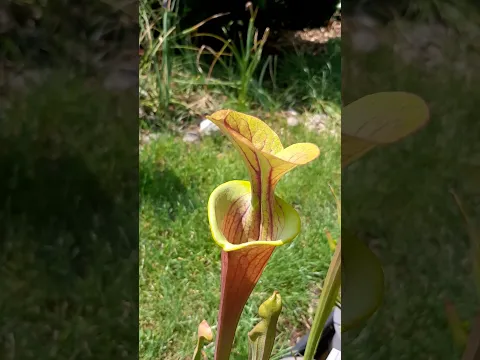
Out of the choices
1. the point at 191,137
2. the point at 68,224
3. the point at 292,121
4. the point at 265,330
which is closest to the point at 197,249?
the point at 191,137

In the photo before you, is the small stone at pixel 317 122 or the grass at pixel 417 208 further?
the small stone at pixel 317 122

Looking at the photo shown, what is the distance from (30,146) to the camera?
595 millimetres

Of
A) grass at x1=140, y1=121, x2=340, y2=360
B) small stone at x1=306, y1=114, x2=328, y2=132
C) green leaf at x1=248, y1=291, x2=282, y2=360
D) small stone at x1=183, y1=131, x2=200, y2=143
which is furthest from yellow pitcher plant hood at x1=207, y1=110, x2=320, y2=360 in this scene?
small stone at x1=306, y1=114, x2=328, y2=132

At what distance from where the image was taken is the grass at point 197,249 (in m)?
1.62

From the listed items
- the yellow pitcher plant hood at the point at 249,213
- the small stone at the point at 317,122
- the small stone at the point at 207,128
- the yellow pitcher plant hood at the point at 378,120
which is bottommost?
the small stone at the point at 317,122

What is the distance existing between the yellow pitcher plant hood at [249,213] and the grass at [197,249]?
78 cm

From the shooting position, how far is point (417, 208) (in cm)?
65

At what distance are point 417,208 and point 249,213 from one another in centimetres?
18

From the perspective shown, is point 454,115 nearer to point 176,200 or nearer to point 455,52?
point 455,52

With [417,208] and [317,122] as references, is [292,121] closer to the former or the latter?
[317,122]

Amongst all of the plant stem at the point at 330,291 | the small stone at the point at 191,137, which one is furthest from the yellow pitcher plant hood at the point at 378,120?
the small stone at the point at 191,137

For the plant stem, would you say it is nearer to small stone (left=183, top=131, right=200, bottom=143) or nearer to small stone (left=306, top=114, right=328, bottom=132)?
small stone (left=183, top=131, right=200, bottom=143)

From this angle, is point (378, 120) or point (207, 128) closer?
point (378, 120)

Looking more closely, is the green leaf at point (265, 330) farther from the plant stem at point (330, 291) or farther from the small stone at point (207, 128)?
the small stone at point (207, 128)
